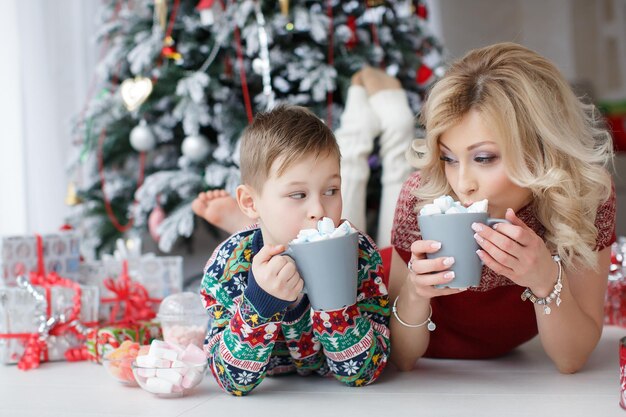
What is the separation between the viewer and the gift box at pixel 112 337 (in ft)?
5.44

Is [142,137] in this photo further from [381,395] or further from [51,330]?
[381,395]

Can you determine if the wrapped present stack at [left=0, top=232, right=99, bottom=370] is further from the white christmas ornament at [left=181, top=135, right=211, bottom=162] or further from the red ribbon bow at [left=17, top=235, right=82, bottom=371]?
the white christmas ornament at [left=181, top=135, right=211, bottom=162]

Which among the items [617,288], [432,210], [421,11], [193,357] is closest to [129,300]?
[193,357]

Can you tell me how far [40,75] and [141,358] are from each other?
1858 mm

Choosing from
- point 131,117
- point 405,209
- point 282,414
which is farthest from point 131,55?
point 282,414

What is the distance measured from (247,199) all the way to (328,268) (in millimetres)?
309

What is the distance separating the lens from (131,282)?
77.5 inches

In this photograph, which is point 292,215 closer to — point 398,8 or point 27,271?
point 27,271

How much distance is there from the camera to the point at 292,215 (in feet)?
4.13

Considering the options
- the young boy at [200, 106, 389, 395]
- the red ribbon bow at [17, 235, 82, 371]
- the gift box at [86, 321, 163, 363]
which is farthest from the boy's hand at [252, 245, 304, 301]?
the red ribbon bow at [17, 235, 82, 371]

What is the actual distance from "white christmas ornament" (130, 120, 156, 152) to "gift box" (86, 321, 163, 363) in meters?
1.07

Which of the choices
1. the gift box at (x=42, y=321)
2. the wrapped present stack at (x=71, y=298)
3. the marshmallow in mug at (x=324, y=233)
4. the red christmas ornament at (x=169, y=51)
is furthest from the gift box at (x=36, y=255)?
the marshmallow in mug at (x=324, y=233)

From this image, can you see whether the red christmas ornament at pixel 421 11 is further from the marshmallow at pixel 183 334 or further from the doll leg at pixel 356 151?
the marshmallow at pixel 183 334

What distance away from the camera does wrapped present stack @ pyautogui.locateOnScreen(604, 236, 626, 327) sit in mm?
1938
